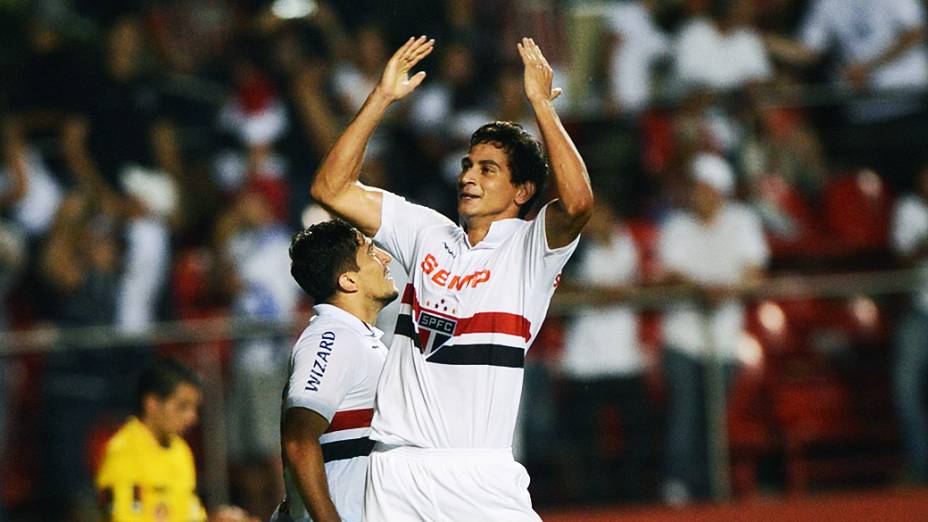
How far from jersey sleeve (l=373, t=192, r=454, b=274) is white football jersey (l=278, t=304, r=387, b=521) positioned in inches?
16.7

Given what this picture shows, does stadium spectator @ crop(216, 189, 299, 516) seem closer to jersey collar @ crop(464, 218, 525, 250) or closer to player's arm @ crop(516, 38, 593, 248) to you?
jersey collar @ crop(464, 218, 525, 250)

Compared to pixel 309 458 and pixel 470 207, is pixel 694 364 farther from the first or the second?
pixel 309 458

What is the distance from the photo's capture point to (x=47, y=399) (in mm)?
10156

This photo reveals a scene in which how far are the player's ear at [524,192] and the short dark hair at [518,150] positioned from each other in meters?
0.01

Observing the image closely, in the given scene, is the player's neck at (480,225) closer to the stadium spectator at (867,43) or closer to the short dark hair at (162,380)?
the short dark hair at (162,380)

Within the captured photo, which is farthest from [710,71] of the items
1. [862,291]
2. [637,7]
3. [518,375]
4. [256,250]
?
[518,375]

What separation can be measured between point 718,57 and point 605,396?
3.84 metres

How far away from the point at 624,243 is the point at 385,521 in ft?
18.6

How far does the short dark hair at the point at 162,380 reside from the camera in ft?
24.4

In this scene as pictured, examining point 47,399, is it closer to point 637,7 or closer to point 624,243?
point 624,243

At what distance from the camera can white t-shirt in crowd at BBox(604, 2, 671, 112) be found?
1236 centimetres

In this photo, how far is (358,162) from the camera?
5.38 m

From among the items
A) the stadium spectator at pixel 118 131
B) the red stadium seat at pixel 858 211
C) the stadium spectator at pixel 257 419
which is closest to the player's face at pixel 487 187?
the stadium spectator at pixel 257 419

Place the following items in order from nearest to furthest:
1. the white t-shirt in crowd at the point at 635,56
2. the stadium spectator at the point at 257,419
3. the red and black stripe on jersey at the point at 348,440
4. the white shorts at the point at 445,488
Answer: the white shorts at the point at 445,488 → the red and black stripe on jersey at the point at 348,440 → the stadium spectator at the point at 257,419 → the white t-shirt in crowd at the point at 635,56
